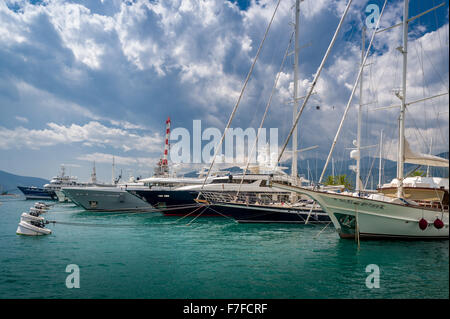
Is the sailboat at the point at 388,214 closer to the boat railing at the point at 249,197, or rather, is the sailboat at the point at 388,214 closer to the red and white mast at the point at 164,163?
the boat railing at the point at 249,197

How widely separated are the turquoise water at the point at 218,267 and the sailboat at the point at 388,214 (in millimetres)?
697

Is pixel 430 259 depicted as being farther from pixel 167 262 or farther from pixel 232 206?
pixel 232 206

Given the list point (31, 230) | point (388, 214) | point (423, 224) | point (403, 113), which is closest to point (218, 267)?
point (388, 214)

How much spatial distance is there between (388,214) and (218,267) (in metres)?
9.87

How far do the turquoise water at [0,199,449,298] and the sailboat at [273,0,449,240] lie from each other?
0.70 meters

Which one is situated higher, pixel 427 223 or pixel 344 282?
pixel 427 223

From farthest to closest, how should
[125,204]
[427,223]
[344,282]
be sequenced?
1. [125,204]
2. [427,223]
3. [344,282]

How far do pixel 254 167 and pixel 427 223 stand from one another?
2350cm

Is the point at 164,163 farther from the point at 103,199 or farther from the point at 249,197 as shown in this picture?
the point at 249,197

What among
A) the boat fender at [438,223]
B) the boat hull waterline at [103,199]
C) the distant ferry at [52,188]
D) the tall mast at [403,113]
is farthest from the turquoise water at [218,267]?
the distant ferry at [52,188]

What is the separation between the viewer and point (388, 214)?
49.4 ft

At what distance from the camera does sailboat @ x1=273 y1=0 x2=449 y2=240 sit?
586 inches
